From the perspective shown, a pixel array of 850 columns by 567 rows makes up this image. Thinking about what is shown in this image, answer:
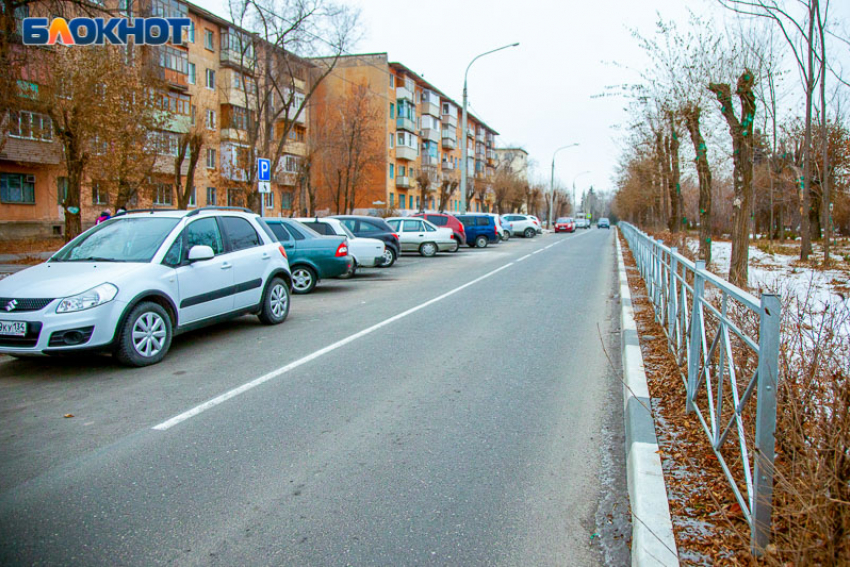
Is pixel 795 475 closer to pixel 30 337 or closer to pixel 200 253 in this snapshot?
pixel 30 337

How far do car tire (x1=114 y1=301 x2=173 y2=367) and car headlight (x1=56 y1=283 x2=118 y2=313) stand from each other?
0.31m

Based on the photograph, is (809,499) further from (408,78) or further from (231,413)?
(408,78)

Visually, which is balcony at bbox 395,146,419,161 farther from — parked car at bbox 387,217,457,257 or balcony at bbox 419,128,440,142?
parked car at bbox 387,217,457,257

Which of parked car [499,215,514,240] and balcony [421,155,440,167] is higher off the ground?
balcony [421,155,440,167]

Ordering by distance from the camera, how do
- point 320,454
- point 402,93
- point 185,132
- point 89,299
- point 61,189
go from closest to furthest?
point 320,454
point 89,299
point 61,189
point 185,132
point 402,93

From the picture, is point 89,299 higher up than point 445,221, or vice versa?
point 445,221

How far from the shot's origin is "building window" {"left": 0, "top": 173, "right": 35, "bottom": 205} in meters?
28.6

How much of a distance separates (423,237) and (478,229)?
7583 millimetres

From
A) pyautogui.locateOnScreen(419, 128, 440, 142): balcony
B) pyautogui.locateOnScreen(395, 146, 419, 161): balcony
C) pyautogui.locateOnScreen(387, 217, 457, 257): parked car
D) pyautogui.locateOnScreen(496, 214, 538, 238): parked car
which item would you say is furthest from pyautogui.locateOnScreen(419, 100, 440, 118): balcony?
pyautogui.locateOnScreen(387, 217, 457, 257): parked car


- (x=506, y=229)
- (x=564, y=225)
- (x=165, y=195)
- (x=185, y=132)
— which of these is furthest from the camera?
(x=564, y=225)

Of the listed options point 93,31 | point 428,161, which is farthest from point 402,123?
point 93,31

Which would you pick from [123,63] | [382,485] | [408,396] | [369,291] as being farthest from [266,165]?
[382,485]

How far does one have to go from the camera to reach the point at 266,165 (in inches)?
698

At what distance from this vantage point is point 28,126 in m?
22.4
